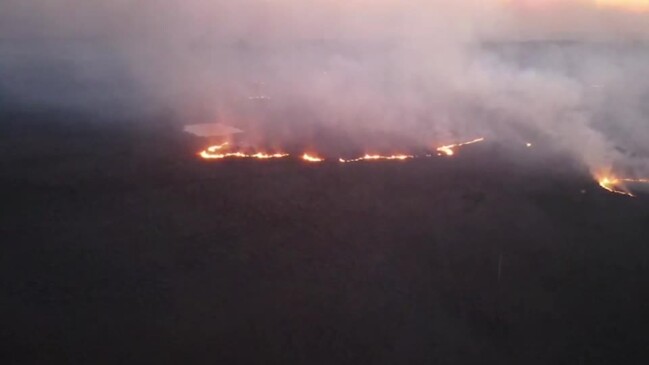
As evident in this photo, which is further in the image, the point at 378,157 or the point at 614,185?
the point at 378,157

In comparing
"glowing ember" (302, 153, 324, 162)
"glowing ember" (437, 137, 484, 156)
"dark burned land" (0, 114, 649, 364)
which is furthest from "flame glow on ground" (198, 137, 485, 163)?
"dark burned land" (0, 114, 649, 364)

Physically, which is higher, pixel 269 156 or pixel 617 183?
pixel 269 156

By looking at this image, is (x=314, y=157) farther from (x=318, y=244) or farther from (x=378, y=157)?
(x=318, y=244)

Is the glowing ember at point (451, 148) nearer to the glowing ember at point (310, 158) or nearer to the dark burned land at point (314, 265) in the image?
the dark burned land at point (314, 265)

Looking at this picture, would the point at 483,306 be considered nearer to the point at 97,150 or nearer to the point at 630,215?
the point at 630,215

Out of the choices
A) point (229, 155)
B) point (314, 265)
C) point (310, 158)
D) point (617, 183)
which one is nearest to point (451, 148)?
point (310, 158)

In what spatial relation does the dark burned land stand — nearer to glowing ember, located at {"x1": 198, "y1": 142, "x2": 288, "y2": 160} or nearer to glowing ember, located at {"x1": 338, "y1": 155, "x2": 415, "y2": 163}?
glowing ember, located at {"x1": 198, "y1": 142, "x2": 288, "y2": 160}

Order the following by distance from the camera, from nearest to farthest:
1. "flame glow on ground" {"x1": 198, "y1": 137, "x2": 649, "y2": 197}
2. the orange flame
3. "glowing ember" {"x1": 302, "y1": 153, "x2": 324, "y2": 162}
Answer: "flame glow on ground" {"x1": 198, "y1": 137, "x2": 649, "y2": 197} < "glowing ember" {"x1": 302, "y1": 153, "x2": 324, "y2": 162} < the orange flame

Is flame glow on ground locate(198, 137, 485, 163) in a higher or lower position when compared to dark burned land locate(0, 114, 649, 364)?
higher

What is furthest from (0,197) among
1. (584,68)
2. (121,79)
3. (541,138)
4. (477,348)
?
(584,68)
